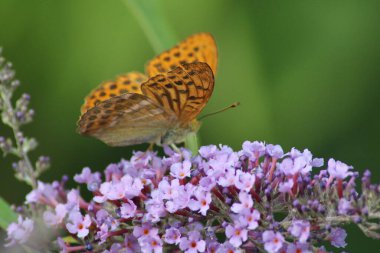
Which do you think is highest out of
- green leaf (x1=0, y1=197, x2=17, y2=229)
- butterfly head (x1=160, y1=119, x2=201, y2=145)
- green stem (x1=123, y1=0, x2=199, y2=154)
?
green stem (x1=123, y1=0, x2=199, y2=154)

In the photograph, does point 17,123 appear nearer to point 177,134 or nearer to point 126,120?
point 126,120

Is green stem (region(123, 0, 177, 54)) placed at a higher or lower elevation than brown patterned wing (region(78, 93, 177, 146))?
higher

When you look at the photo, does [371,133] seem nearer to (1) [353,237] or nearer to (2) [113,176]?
(1) [353,237]

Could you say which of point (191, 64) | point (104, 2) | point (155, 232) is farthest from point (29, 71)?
point (155, 232)

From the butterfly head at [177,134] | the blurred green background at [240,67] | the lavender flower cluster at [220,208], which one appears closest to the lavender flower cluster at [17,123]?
the lavender flower cluster at [220,208]

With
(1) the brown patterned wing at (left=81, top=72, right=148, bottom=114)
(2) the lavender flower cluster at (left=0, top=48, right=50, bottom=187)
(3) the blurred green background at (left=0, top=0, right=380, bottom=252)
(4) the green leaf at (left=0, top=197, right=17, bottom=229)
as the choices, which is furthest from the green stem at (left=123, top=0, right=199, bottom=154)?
(3) the blurred green background at (left=0, top=0, right=380, bottom=252)

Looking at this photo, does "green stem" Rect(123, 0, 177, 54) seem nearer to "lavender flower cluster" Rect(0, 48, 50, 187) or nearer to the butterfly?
the butterfly

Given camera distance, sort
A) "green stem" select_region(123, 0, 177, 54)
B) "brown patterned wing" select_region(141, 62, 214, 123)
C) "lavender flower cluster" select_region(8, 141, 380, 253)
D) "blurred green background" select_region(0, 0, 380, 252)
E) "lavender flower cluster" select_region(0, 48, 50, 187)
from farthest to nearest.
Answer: "blurred green background" select_region(0, 0, 380, 252), "green stem" select_region(123, 0, 177, 54), "lavender flower cluster" select_region(0, 48, 50, 187), "brown patterned wing" select_region(141, 62, 214, 123), "lavender flower cluster" select_region(8, 141, 380, 253)

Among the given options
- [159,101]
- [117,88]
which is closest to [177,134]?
[159,101]
